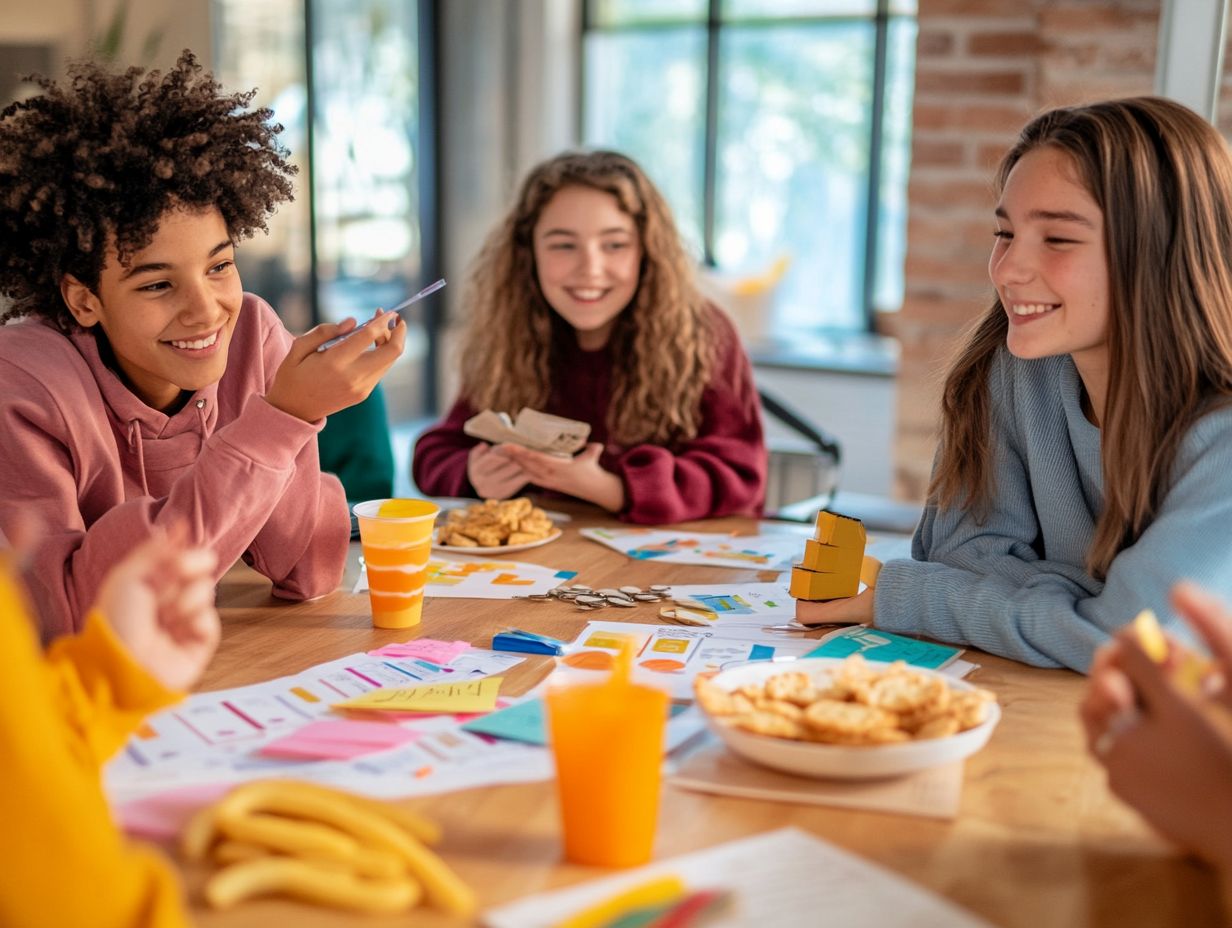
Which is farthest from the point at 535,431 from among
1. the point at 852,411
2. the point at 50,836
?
the point at 852,411

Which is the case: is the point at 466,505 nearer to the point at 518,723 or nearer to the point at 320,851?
the point at 518,723

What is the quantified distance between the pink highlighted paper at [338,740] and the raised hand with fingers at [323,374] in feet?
1.30

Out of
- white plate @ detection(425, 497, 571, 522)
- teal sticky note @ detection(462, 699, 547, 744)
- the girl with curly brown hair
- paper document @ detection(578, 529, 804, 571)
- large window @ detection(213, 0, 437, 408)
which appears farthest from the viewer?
large window @ detection(213, 0, 437, 408)

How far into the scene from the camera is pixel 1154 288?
148cm

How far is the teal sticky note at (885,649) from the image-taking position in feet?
4.61

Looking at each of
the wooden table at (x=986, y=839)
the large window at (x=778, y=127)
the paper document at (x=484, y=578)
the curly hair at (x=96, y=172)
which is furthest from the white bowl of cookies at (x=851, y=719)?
the large window at (x=778, y=127)

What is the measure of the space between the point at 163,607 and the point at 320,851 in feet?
0.79

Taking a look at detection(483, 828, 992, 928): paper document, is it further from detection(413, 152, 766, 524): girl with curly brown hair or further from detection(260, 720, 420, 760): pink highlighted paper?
detection(413, 152, 766, 524): girl with curly brown hair

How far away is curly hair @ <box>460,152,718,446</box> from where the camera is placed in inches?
94.4

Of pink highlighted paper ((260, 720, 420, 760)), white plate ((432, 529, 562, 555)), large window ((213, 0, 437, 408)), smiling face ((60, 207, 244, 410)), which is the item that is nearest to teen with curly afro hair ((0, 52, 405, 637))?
smiling face ((60, 207, 244, 410))

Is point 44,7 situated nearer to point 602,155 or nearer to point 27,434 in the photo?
point 602,155

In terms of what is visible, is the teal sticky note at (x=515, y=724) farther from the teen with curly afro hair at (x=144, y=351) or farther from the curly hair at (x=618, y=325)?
the curly hair at (x=618, y=325)

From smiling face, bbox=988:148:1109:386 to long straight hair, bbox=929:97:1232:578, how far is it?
15 mm

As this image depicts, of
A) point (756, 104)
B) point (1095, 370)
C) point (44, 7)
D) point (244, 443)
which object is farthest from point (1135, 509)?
point (756, 104)
